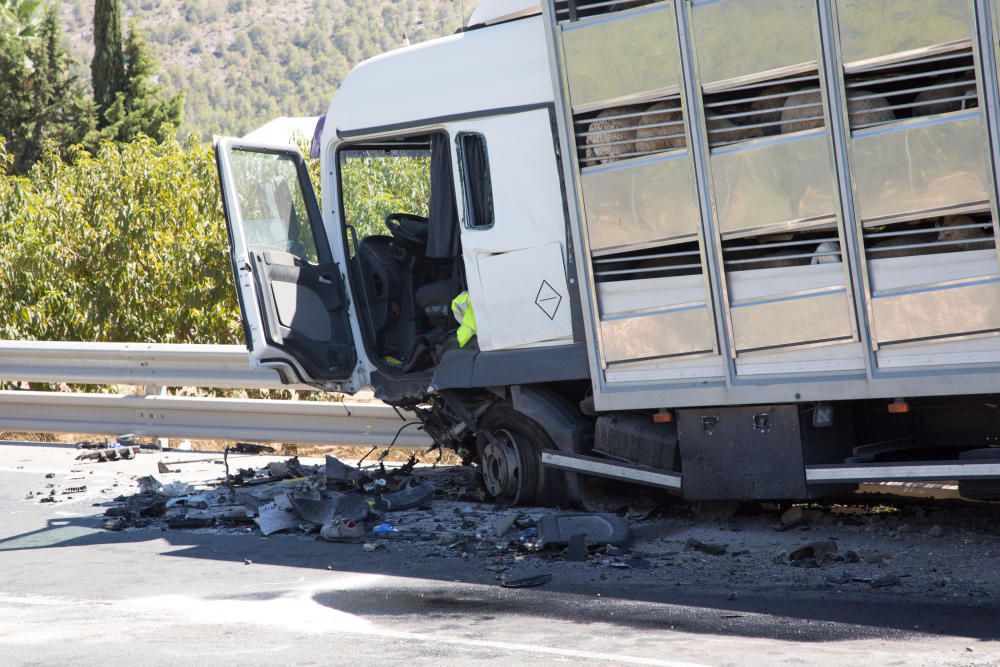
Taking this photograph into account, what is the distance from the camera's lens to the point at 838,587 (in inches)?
199

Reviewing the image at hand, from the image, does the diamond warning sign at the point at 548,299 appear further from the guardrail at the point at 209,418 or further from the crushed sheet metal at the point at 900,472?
the guardrail at the point at 209,418

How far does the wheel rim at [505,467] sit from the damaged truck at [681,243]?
20 millimetres

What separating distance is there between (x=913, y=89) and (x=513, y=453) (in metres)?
3.17

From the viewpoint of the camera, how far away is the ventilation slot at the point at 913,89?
494 centimetres

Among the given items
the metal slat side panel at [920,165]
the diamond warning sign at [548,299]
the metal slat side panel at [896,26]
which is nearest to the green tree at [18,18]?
the diamond warning sign at [548,299]

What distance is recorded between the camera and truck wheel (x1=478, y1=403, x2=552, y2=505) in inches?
275

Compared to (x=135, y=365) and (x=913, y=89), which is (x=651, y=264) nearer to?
(x=913, y=89)

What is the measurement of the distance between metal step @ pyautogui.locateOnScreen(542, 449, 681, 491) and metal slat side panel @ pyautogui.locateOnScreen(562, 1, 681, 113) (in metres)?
1.94

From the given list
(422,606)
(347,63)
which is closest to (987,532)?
(422,606)

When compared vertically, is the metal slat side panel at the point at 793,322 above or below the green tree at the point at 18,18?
below

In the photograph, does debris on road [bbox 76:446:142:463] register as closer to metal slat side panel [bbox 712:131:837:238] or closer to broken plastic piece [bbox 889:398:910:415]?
metal slat side panel [bbox 712:131:837:238]

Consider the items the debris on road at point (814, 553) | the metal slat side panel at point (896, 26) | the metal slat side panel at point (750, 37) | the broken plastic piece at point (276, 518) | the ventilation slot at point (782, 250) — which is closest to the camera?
the metal slat side panel at point (896, 26)

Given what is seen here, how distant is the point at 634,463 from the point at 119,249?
942cm

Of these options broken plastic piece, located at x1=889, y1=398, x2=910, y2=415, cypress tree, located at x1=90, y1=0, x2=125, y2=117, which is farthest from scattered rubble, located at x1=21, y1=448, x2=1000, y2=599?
cypress tree, located at x1=90, y1=0, x2=125, y2=117
